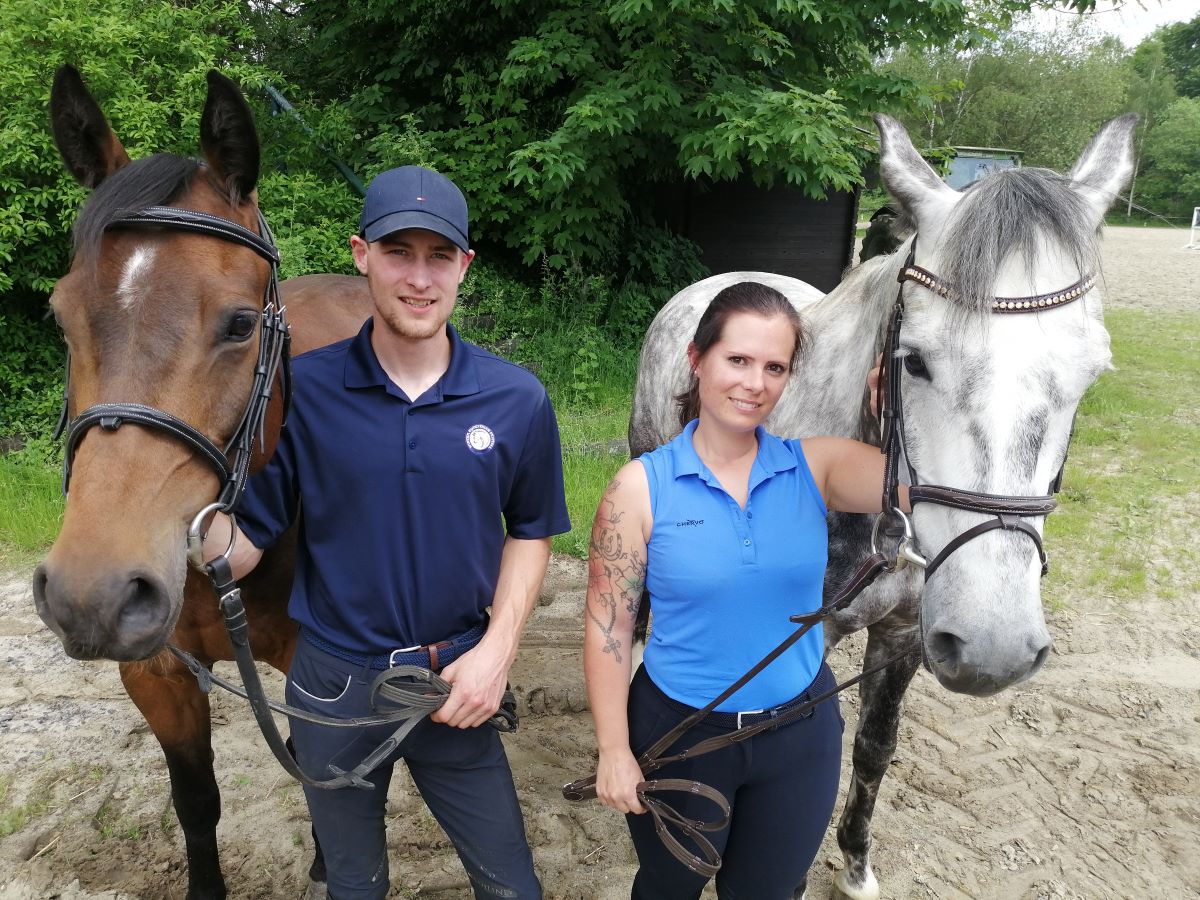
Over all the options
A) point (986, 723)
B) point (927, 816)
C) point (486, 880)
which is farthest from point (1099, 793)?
point (486, 880)

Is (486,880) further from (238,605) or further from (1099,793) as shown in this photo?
(1099,793)

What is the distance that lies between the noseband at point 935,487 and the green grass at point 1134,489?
67.0 inches

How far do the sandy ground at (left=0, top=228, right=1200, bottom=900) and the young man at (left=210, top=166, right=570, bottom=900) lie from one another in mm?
1066

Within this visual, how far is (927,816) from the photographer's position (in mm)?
3014

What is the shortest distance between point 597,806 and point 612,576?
5.86ft

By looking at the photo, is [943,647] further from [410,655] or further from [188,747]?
[188,747]

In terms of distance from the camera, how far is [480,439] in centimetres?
172

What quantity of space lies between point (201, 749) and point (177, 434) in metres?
1.44

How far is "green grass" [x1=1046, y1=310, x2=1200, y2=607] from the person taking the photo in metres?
5.04

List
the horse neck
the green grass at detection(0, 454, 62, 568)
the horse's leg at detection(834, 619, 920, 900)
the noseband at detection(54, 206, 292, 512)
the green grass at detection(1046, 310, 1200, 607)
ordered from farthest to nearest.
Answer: the green grass at detection(1046, 310, 1200, 607) < the green grass at detection(0, 454, 62, 568) < the horse's leg at detection(834, 619, 920, 900) < the horse neck < the noseband at detection(54, 206, 292, 512)

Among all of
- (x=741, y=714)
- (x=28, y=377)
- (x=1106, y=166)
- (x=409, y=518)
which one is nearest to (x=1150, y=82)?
(x=1106, y=166)

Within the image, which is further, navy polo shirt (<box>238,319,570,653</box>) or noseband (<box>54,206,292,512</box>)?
navy polo shirt (<box>238,319,570,653</box>)

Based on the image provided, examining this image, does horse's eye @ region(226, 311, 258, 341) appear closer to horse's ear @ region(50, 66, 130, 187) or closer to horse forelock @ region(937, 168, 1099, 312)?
horse's ear @ region(50, 66, 130, 187)

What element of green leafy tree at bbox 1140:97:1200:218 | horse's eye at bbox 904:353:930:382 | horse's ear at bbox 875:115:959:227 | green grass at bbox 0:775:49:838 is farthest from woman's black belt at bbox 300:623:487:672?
green leafy tree at bbox 1140:97:1200:218
